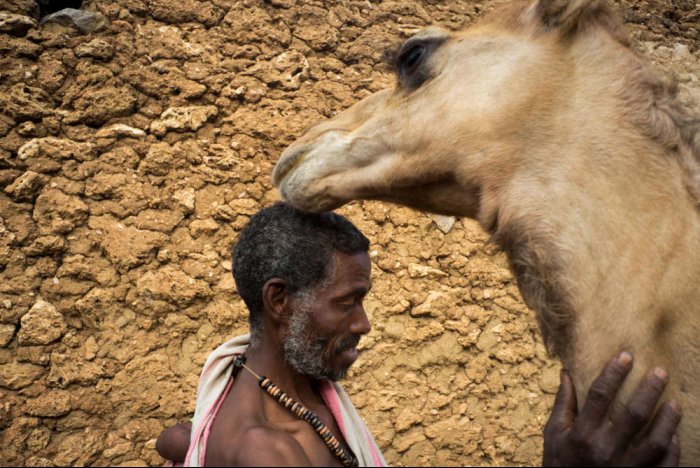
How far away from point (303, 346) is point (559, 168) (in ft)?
3.39

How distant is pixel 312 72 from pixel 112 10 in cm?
164

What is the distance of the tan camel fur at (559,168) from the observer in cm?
176

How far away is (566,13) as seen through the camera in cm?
205

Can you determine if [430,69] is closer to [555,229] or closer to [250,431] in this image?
[555,229]

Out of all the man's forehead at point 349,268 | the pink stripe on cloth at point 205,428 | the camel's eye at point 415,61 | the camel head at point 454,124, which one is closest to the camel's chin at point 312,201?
the camel head at point 454,124

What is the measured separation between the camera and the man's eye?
7.43 ft

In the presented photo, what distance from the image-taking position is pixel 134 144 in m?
4.82

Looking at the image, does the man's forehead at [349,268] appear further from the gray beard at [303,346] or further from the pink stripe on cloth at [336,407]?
the pink stripe on cloth at [336,407]

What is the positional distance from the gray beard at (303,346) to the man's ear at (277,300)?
0.04 m

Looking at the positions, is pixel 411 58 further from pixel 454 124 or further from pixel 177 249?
pixel 177 249

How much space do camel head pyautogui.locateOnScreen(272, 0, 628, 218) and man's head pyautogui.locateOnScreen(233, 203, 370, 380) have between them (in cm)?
18

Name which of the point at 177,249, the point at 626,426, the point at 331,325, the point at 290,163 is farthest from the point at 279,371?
the point at 177,249

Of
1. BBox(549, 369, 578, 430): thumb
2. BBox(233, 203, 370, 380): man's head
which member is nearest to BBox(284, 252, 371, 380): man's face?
BBox(233, 203, 370, 380): man's head

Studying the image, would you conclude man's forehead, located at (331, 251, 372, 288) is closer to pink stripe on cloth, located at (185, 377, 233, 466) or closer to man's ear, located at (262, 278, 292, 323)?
man's ear, located at (262, 278, 292, 323)
